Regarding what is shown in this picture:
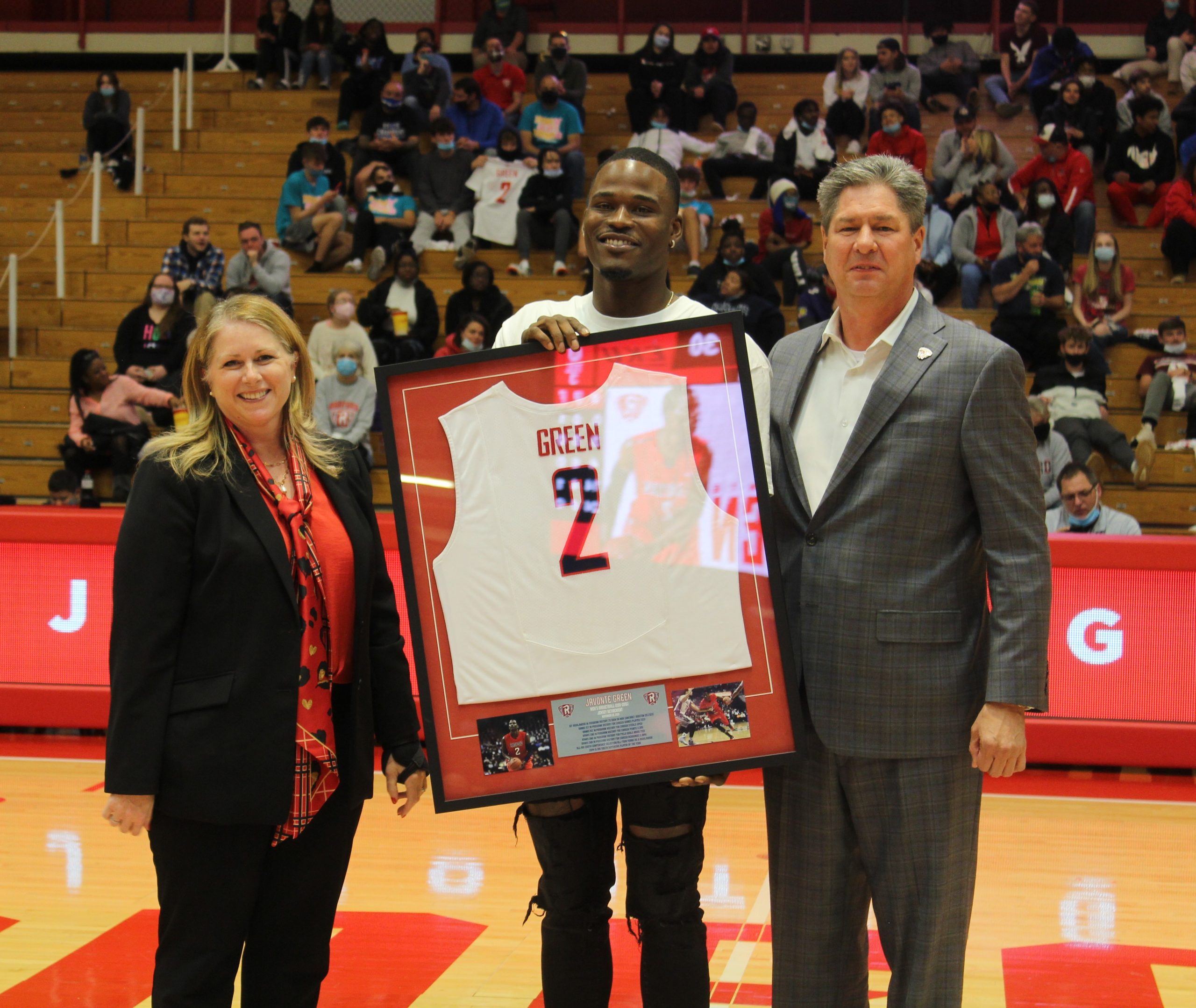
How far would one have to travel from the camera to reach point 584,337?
8.41 feet

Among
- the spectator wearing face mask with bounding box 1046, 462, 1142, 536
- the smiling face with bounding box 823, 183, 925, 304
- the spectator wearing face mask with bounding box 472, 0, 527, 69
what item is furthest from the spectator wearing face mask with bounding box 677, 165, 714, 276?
the smiling face with bounding box 823, 183, 925, 304

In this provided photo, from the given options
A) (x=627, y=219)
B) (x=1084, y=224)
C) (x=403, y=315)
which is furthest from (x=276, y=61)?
(x=627, y=219)

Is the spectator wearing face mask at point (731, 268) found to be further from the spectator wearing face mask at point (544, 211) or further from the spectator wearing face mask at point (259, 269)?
the spectator wearing face mask at point (259, 269)

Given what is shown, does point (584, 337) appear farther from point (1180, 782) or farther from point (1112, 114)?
point (1112, 114)

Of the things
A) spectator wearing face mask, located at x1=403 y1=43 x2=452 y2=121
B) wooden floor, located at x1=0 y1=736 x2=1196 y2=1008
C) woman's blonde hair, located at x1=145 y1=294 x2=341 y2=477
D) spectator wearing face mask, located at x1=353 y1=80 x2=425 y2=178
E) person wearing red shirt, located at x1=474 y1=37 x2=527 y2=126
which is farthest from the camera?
person wearing red shirt, located at x1=474 y1=37 x2=527 y2=126

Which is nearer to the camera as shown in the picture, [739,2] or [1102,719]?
[1102,719]

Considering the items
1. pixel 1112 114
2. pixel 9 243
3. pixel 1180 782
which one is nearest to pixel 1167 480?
pixel 1180 782

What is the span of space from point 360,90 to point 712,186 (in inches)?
156

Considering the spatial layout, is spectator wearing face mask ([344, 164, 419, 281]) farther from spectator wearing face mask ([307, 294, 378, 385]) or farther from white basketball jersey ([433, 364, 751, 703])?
white basketball jersey ([433, 364, 751, 703])

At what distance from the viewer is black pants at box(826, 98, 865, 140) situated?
12.6m

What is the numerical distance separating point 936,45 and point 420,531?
42.5 feet

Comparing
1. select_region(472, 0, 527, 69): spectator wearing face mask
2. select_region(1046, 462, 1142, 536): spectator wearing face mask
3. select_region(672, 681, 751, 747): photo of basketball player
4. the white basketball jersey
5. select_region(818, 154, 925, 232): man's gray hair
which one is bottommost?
select_region(1046, 462, 1142, 536): spectator wearing face mask

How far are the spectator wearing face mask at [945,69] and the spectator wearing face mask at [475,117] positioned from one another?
15.1 feet

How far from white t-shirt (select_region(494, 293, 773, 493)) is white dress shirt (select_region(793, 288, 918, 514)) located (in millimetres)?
79
